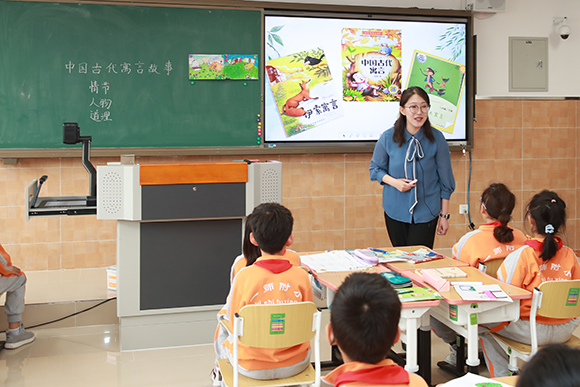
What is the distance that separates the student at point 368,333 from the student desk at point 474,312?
87cm

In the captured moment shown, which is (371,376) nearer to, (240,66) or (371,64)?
(240,66)

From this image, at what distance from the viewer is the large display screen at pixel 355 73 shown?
478cm

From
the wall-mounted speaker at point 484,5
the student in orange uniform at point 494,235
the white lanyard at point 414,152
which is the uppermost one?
the wall-mounted speaker at point 484,5

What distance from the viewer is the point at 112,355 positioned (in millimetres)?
3094

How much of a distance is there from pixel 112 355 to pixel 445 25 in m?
4.22

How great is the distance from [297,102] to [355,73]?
649 millimetres

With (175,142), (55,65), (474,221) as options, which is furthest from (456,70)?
(55,65)

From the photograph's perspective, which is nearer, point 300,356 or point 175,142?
point 300,356

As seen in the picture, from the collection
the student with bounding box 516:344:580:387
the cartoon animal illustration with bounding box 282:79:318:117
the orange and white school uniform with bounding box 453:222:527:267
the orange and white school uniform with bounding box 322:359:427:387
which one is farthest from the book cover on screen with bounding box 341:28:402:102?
the student with bounding box 516:344:580:387

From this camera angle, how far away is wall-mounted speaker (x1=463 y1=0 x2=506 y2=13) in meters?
5.11

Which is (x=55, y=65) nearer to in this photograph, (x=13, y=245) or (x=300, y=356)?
(x=13, y=245)

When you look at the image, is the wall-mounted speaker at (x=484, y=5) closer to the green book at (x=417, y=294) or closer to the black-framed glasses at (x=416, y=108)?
the black-framed glasses at (x=416, y=108)

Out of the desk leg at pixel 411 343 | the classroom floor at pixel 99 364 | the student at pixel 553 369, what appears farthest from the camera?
the classroom floor at pixel 99 364

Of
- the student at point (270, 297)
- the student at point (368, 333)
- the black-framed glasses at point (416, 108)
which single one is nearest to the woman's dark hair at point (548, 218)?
the black-framed glasses at point (416, 108)
